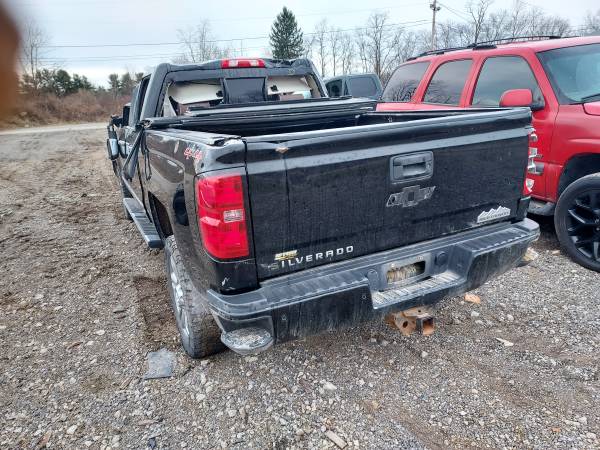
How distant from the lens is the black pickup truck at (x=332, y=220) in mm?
2189

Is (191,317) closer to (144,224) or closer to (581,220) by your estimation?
(144,224)

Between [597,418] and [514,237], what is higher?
[514,237]

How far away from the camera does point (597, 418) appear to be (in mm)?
2430

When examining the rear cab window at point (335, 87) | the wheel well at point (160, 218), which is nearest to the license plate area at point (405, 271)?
the wheel well at point (160, 218)

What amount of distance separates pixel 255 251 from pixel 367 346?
4.55ft

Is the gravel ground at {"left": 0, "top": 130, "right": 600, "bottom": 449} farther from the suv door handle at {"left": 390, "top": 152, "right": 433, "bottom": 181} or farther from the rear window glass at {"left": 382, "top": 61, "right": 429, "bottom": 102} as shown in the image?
the rear window glass at {"left": 382, "top": 61, "right": 429, "bottom": 102}

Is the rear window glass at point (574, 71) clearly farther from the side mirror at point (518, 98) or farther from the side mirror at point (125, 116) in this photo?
the side mirror at point (125, 116)

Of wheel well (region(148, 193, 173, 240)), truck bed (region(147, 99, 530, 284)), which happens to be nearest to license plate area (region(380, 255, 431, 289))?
truck bed (region(147, 99, 530, 284))

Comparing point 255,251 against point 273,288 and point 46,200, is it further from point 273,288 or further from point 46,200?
point 46,200

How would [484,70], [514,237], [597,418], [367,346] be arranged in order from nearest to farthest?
[597,418], [514,237], [367,346], [484,70]

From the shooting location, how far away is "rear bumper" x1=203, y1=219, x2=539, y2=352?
225 cm

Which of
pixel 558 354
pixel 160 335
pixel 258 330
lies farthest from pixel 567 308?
pixel 160 335

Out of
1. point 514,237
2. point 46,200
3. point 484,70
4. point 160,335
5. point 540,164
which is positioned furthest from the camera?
point 46,200

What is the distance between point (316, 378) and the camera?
2.89m
